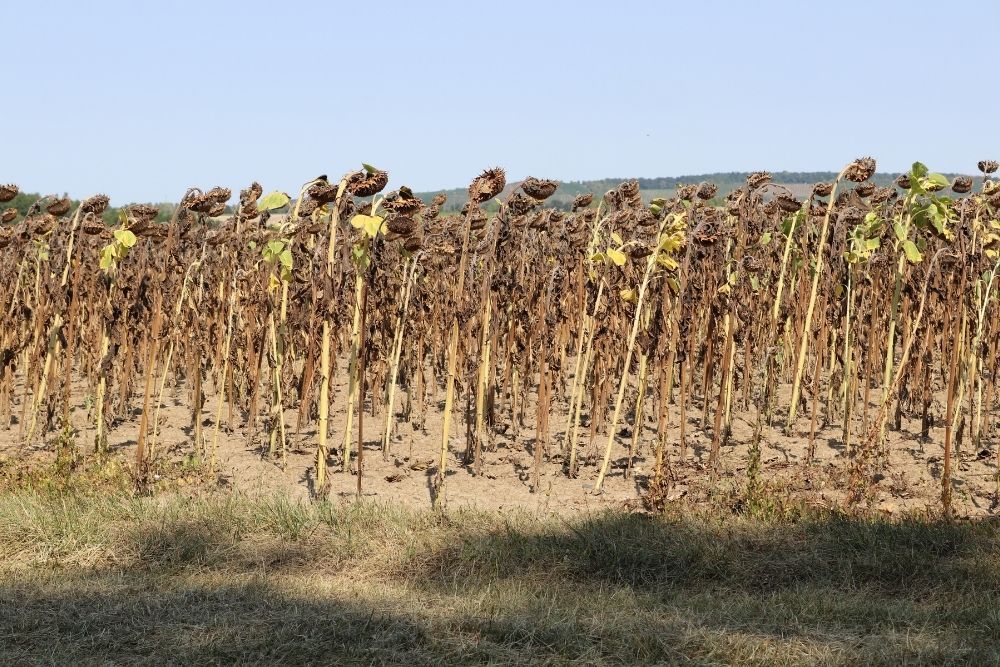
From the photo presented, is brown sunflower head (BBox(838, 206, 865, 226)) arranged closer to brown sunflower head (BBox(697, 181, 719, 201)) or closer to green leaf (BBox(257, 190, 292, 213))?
brown sunflower head (BBox(697, 181, 719, 201))

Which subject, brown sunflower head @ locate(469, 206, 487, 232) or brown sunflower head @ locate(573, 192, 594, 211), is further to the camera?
brown sunflower head @ locate(573, 192, 594, 211)

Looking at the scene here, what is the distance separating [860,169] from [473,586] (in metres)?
4.11

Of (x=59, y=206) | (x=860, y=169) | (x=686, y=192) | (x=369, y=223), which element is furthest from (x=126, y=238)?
(x=860, y=169)

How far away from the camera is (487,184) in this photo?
6531 mm

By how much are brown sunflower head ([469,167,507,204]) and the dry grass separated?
1803mm

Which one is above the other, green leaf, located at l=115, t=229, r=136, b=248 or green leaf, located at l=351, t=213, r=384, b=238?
green leaf, located at l=351, t=213, r=384, b=238

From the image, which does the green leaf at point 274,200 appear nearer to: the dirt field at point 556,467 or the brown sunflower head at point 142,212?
the brown sunflower head at point 142,212

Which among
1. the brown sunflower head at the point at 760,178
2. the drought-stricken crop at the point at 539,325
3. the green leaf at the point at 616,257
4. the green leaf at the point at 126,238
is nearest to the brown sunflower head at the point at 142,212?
the drought-stricken crop at the point at 539,325

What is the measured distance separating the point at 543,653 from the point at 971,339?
6.07m

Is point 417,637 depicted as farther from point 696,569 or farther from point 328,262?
point 328,262

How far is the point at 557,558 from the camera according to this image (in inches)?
225

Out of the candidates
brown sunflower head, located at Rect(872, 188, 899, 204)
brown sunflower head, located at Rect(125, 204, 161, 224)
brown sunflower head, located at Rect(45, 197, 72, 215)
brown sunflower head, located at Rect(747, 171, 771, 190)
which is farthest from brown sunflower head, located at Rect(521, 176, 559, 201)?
brown sunflower head, located at Rect(872, 188, 899, 204)

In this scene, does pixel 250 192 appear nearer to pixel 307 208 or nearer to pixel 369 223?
pixel 307 208

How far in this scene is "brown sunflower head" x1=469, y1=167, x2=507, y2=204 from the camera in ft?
21.4
